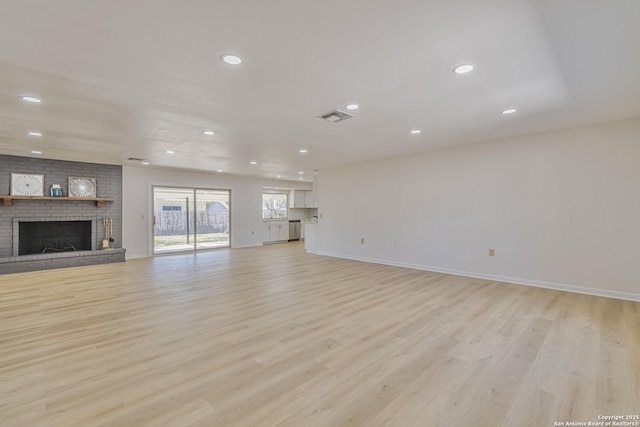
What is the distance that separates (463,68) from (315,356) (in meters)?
2.71

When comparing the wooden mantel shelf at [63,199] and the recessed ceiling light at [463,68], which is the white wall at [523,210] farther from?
the wooden mantel shelf at [63,199]

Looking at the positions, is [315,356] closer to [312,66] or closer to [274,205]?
[312,66]

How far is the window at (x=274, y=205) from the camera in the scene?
11156 mm

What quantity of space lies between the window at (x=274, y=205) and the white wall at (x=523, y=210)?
17.3 feet

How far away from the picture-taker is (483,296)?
4.04 meters

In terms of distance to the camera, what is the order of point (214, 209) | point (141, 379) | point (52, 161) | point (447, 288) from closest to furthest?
point (141, 379) → point (447, 288) → point (52, 161) → point (214, 209)

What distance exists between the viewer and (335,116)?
12.0ft

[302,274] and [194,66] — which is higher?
[194,66]

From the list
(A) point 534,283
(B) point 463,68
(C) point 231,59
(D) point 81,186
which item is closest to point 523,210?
(A) point 534,283

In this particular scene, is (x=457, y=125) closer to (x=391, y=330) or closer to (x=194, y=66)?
(x=391, y=330)

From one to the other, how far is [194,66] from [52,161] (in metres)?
6.47

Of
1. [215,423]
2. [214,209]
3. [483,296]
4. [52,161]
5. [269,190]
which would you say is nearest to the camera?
[215,423]

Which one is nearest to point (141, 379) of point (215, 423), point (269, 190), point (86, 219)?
point (215, 423)

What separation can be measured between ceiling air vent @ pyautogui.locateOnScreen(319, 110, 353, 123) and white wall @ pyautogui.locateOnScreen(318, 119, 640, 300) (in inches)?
109
